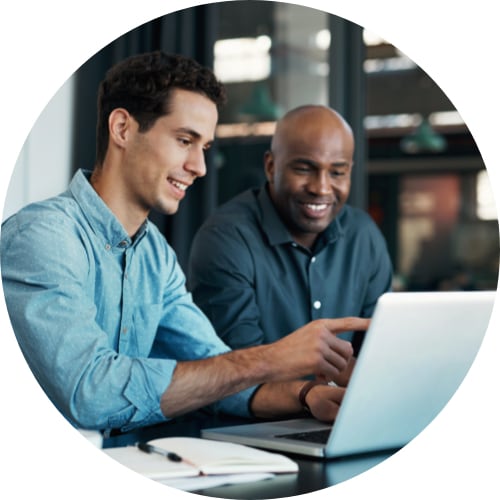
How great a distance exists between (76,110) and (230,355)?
198 centimetres

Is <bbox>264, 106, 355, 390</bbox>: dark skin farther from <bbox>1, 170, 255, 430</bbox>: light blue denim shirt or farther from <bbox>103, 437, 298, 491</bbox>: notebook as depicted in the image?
<bbox>103, 437, 298, 491</bbox>: notebook

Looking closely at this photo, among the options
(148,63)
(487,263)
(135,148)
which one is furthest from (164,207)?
(487,263)

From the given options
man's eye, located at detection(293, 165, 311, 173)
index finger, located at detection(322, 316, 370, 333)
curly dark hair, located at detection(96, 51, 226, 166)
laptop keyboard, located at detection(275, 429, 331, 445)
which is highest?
curly dark hair, located at detection(96, 51, 226, 166)

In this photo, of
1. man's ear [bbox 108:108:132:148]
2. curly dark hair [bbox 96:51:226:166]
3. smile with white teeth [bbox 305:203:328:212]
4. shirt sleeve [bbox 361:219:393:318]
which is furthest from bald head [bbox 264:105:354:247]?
man's ear [bbox 108:108:132:148]

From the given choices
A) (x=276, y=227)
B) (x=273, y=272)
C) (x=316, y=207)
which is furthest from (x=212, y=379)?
(x=316, y=207)

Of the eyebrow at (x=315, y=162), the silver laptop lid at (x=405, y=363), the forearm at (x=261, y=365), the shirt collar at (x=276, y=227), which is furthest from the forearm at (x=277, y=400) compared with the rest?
the eyebrow at (x=315, y=162)

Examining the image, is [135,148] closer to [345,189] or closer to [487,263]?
[345,189]

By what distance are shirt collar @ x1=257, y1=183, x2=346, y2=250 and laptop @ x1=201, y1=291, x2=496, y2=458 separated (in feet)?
3.77

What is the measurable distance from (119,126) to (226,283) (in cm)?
65

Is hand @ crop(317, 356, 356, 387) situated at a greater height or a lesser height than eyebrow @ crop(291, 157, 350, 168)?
lesser

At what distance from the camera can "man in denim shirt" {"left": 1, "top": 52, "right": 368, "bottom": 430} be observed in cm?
157

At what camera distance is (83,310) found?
1600mm

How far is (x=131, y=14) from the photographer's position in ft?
6.00

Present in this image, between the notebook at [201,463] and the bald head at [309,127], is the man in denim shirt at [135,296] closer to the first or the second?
the notebook at [201,463]
